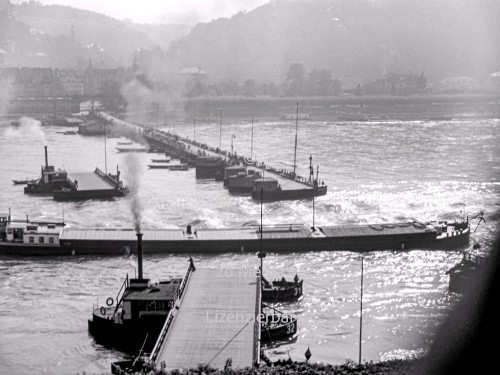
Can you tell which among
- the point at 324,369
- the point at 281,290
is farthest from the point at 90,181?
the point at 324,369

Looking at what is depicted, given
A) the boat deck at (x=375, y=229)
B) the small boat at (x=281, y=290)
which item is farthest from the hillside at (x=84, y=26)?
the small boat at (x=281, y=290)

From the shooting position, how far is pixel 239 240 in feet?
57.5

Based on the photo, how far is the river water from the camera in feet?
40.0

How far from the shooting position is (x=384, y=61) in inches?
4126

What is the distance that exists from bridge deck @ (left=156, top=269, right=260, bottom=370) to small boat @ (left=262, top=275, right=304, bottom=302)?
86 centimetres

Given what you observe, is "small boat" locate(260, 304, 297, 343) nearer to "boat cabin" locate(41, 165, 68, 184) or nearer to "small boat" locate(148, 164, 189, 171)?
"boat cabin" locate(41, 165, 68, 184)

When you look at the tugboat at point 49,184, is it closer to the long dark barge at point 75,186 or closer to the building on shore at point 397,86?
the long dark barge at point 75,186

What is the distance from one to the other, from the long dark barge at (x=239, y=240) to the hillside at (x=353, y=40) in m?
81.6

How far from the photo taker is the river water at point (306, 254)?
1218cm

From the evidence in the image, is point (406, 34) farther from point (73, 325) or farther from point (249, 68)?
point (73, 325)

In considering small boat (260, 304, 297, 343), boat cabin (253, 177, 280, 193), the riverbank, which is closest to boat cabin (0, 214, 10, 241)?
boat cabin (253, 177, 280, 193)

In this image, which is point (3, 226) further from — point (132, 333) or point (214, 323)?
point (214, 323)

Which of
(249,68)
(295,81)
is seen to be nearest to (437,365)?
(295,81)

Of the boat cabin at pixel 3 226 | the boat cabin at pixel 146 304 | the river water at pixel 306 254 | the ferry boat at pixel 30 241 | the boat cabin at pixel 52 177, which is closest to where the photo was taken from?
the boat cabin at pixel 146 304
